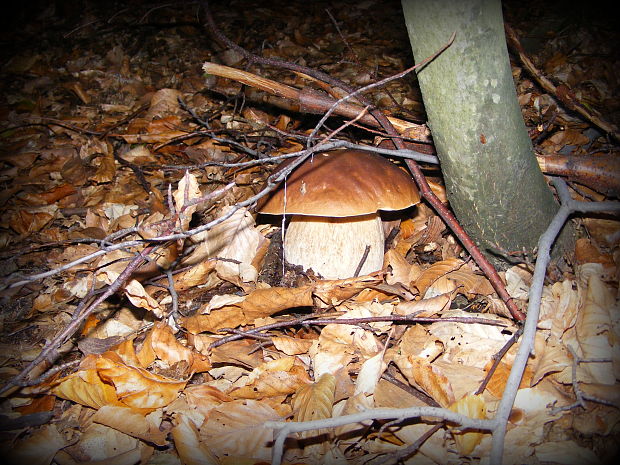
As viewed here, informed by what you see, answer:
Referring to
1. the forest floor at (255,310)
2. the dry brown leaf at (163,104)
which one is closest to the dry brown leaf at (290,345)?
the forest floor at (255,310)

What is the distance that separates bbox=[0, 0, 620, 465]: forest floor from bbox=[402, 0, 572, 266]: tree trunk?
0.77ft

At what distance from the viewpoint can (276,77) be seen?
4.16 m

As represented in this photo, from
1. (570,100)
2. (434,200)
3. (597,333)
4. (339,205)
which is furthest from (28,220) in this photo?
(570,100)

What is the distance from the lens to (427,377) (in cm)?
160

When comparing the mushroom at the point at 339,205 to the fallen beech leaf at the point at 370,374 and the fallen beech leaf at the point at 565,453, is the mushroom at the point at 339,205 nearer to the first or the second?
the fallen beech leaf at the point at 370,374

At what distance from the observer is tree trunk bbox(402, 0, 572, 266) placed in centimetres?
153

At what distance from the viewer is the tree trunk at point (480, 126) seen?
153 centimetres

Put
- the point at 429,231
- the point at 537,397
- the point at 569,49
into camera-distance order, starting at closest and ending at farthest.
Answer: the point at 537,397, the point at 429,231, the point at 569,49

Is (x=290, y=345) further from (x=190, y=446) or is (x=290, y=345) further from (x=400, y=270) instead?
(x=400, y=270)

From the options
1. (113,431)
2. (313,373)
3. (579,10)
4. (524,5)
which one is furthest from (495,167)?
(524,5)

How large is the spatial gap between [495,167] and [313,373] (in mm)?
1193

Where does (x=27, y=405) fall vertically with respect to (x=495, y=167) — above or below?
below

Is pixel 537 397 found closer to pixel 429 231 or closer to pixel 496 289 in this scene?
pixel 496 289

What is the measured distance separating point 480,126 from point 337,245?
38.5 inches
